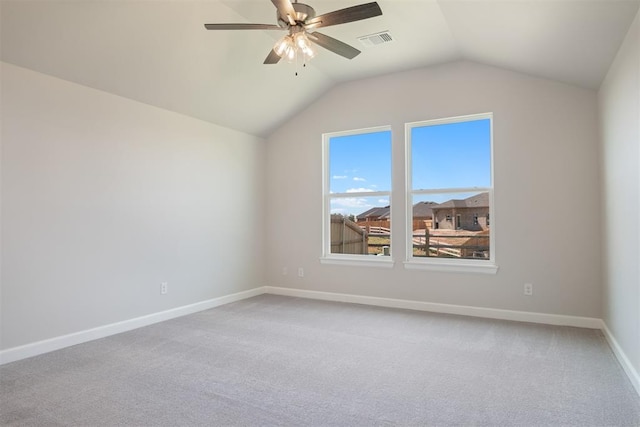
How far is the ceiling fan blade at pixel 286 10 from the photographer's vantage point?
238 cm

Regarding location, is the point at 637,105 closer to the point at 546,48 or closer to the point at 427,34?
the point at 546,48

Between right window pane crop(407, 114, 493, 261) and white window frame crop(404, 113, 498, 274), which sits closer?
white window frame crop(404, 113, 498, 274)

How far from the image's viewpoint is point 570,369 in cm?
282

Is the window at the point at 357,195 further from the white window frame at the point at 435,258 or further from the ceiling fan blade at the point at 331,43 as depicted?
the ceiling fan blade at the point at 331,43

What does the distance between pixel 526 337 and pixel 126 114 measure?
180 inches

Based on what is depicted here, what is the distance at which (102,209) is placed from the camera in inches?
145

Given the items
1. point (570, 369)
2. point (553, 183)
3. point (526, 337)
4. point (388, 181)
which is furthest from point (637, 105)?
point (388, 181)

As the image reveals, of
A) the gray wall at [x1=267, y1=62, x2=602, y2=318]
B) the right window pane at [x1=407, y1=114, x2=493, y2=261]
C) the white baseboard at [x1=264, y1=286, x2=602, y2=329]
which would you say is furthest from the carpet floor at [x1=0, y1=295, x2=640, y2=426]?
the right window pane at [x1=407, y1=114, x2=493, y2=261]

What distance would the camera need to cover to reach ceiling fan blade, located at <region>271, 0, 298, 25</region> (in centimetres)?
238

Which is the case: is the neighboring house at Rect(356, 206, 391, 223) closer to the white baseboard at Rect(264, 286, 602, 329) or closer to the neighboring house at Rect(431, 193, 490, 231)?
the neighboring house at Rect(431, 193, 490, 231)

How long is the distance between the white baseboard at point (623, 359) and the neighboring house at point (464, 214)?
1539 millimetres

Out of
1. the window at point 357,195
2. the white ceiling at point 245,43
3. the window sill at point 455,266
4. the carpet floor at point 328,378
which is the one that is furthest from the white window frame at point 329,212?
the carpet floor at point 328,378

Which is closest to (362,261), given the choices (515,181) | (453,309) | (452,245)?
(452,245)

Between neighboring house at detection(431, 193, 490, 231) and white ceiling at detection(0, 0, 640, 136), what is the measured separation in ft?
5.03
